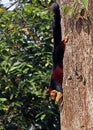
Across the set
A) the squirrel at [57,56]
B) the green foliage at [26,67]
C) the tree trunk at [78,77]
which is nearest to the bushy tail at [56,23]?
the squirrel at [57,56]

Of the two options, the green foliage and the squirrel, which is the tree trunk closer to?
the squirrel

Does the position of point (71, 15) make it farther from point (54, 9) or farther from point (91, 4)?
point (54, 9)

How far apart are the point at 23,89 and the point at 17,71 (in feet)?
0.64

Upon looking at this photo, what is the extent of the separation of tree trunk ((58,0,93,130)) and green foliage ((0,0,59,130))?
165cm

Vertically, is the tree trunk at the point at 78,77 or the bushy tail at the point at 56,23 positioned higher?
the bushy tail at the point at 56,23

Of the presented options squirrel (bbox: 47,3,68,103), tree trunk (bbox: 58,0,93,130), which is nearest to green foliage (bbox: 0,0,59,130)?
squirrel (bbox: 47,3,68,103)

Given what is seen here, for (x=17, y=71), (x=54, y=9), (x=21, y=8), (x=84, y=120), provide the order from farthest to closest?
(x=21, y=8) → (x=17, y=71) → (x=54, y=9) → (x=84, y=120)

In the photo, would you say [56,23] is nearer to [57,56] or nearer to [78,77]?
[57,56]

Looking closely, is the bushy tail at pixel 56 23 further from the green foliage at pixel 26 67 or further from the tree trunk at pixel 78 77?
the green foliage at pixel 26 67

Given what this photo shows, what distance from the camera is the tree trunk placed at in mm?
2410

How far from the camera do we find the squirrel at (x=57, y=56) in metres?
2.72

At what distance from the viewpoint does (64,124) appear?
252 centimetres

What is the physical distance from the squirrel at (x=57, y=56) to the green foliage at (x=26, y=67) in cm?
93

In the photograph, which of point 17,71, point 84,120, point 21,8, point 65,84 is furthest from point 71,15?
point 21,8
